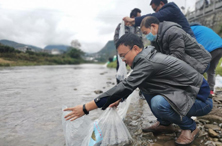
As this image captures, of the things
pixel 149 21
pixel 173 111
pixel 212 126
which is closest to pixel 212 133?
pixel 212 126

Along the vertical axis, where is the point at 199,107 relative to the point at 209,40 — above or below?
below

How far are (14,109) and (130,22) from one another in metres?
2.84

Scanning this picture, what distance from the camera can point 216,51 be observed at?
2.94 meters

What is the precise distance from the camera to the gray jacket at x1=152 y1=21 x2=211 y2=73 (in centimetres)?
204

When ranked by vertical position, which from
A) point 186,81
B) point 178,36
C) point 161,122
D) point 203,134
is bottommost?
point 203,134

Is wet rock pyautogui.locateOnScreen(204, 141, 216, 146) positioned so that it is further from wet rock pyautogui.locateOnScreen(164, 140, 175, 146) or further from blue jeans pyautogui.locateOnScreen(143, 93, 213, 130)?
wet rock pyautogui.locateOnScreen(164, 140, 175, 146)

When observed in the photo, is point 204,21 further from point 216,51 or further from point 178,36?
point 178,36

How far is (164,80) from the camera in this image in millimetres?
1638

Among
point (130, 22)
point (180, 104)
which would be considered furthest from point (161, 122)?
point (130, 22)

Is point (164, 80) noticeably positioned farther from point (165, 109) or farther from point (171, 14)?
point (171, 14)

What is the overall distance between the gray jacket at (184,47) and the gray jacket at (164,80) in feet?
1.37

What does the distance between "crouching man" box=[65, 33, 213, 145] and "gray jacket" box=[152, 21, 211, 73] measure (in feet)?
1.23

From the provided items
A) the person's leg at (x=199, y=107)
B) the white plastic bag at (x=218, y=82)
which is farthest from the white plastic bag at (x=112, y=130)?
the white plastic bag at (x=218, y=82)

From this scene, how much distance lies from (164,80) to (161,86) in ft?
0.22
